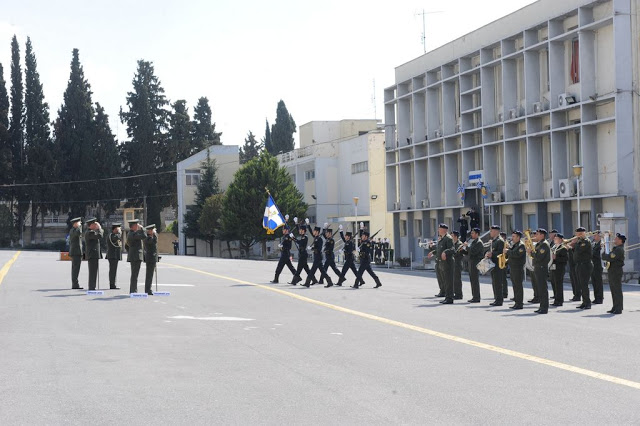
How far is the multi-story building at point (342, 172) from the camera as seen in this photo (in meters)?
71.6

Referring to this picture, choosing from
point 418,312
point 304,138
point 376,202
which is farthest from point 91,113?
point 418,312

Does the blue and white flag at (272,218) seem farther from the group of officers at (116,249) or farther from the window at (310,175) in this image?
the window at (310,175)

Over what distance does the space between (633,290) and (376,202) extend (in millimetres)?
42718

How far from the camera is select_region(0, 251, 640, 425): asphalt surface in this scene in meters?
8.95

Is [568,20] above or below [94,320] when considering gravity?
above

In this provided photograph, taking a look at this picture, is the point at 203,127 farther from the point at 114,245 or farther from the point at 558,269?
the point at 558,269

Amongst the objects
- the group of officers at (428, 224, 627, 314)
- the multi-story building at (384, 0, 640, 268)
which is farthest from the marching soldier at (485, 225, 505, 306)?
the multi-story building at (384, 0, 640, 268)

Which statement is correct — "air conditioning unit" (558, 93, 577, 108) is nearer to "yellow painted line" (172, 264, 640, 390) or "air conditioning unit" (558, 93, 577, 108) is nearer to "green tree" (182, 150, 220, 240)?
"yellow painted line" (172, 264, 640, 390)

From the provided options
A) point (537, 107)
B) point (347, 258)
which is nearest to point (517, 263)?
point (347, 258)

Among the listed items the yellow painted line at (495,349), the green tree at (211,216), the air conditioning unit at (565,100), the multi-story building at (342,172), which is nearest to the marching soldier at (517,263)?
the yellow painted line at (495,349)

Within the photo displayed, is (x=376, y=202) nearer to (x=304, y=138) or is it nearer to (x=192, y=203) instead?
(x=304, y=138)

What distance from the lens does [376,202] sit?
71.7 metres

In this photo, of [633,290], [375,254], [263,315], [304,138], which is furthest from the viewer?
[304,138]

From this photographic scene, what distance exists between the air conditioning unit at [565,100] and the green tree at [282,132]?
71991mm
